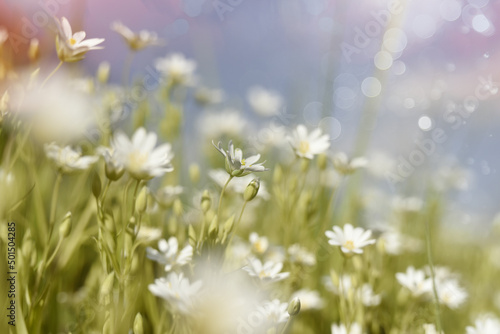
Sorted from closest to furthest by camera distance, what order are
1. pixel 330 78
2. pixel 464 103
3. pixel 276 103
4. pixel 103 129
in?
pixel 103 129
pixel 464 103
pixel 330 78
pixel 276 103

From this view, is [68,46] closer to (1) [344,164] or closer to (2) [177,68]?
(1) [344,164]

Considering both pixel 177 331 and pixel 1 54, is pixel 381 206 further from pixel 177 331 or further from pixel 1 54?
pixel 1 54

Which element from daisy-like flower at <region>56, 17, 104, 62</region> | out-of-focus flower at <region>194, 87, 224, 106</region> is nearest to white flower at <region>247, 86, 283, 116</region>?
out-of-focus flower at <region>194, 87, 224, 106</region>

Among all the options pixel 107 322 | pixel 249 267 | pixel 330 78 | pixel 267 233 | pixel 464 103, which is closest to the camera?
pixel 107 322

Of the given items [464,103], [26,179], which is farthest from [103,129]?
[464,103]

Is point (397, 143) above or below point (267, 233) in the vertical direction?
above

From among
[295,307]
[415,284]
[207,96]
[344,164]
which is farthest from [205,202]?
[207,96]

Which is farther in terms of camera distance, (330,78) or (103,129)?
(330,78)
